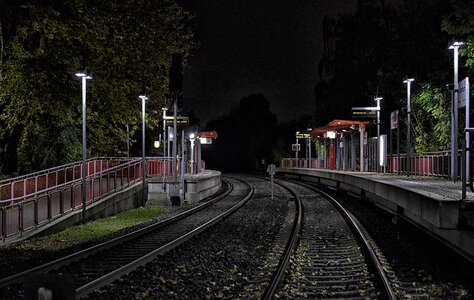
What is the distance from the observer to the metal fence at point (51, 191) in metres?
16.7

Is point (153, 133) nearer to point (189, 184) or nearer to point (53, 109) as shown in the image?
point (189, 184)

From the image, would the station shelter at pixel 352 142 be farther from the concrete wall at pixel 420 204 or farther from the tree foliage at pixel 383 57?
the concrete wall at pixel 420 204

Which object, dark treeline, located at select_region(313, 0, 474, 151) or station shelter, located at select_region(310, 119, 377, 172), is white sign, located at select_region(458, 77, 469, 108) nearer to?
dark treeline, located at select_region(313, 0, 474, 151)

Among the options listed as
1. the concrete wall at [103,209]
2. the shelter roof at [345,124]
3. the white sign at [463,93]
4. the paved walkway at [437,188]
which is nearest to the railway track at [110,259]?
the concrete wall at [103,209]

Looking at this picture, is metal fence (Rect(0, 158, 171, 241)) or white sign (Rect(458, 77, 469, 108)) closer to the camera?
metal fence (Rect(0, 158, 171, 241))

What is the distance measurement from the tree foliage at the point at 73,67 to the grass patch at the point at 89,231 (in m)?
5.38

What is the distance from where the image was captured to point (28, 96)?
25438mm

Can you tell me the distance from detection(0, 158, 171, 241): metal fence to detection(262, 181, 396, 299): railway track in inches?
282

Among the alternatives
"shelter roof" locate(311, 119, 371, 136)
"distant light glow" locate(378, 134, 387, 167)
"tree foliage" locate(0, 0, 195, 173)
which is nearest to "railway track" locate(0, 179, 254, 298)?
"tree foliage" locate(0, 0, 195, 173)

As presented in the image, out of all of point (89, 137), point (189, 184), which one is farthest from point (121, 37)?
point (189, 184)

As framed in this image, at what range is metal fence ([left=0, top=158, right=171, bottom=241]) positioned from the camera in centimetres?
1667

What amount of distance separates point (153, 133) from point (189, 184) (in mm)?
33162

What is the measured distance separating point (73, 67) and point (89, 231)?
32.7 ft

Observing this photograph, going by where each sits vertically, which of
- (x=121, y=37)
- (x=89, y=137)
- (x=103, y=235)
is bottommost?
(x=103, y=235)
